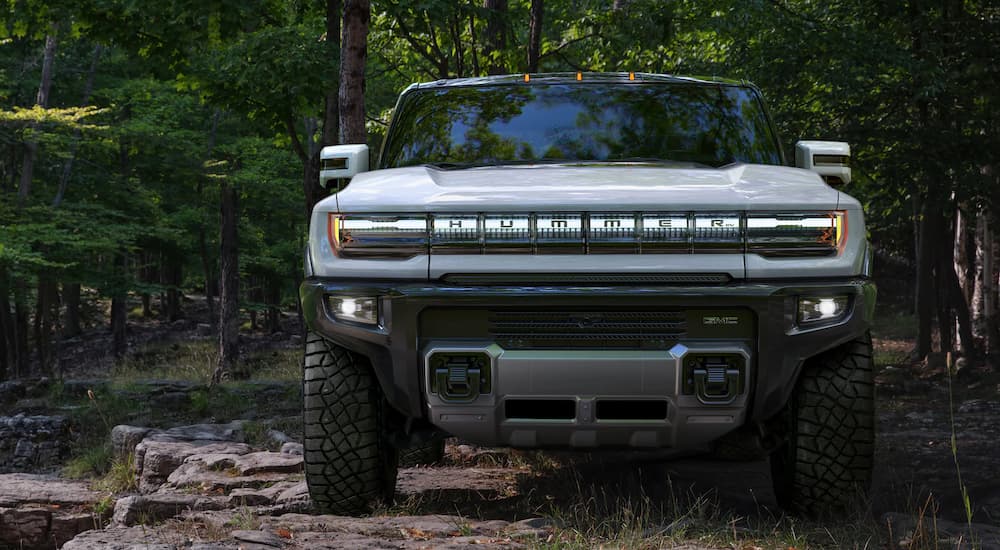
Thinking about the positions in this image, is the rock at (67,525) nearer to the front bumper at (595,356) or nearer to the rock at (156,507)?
the rock at (156,507)

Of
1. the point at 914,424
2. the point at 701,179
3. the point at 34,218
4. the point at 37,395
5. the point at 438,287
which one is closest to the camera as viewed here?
the point at 438,287

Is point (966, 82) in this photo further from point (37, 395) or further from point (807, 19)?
point (37, 395)

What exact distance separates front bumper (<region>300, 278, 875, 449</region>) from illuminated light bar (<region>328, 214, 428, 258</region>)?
0.14m

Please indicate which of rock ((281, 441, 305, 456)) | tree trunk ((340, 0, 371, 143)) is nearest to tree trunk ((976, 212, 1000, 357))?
tree trunk ((340, 0, 371, 143))

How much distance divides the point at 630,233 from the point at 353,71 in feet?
17.9

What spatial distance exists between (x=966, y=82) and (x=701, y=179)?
39.7 ft

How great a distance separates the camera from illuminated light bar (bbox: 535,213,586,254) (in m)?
4.30

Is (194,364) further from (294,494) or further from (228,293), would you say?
(294,494)

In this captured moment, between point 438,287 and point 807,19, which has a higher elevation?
point 807,19

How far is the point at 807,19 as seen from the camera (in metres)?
14.0

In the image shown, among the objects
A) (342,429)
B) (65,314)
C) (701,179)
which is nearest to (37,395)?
(342,429)

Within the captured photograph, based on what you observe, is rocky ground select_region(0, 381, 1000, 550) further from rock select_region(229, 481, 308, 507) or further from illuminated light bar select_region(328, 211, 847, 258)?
illuminated light bar select_region(328, 211, 847, 258)

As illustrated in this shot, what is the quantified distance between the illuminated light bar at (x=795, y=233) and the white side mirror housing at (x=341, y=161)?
213cm

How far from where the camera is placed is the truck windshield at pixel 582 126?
539cm
